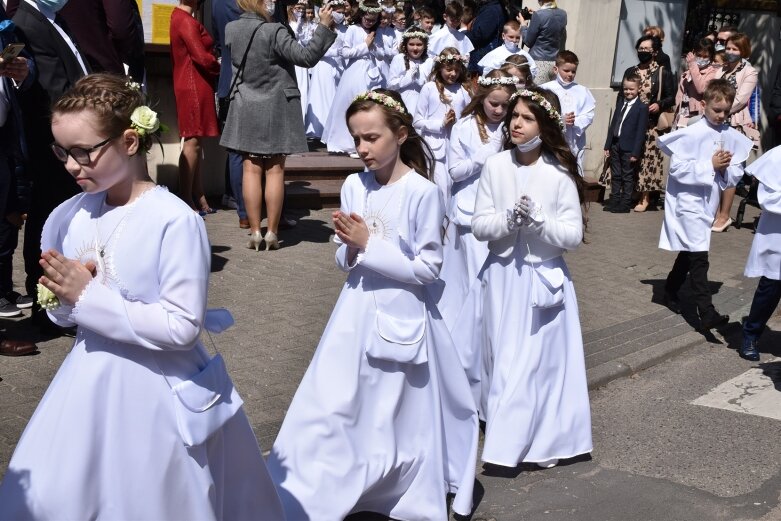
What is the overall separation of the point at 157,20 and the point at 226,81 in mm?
1638

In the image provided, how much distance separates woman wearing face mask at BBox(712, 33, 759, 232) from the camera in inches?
505

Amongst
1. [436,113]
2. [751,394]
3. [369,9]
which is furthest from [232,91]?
[369,9]

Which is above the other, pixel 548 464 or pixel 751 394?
pixel 548 464

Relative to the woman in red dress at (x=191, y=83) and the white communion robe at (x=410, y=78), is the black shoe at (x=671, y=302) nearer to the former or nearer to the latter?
the woman in red dress at (x=191, y=83)

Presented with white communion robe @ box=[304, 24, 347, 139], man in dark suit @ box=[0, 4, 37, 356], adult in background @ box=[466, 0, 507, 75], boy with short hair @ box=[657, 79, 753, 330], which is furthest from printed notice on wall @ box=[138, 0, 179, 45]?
boy with short hair @ box=[657, 79, 753, 330]

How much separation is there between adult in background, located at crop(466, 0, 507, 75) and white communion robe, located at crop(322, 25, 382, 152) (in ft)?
4.17

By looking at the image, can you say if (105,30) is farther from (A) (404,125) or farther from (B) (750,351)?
(B) (750,351)

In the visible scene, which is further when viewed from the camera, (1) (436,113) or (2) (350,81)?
(2) (350,81)

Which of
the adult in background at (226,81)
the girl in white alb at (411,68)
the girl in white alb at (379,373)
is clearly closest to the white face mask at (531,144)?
the girl in white alb at (379,373)

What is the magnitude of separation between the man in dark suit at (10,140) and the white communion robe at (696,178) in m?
4.75

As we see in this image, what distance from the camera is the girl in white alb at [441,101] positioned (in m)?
8.88

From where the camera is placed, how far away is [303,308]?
7797 millimetres

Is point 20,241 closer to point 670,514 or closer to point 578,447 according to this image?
point 578,447

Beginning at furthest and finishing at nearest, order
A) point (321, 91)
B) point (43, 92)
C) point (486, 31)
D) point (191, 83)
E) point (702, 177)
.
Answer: point (321, 91) → point (486, 31) → point (191, 83) → point (702, 177) → point (43, 92)
